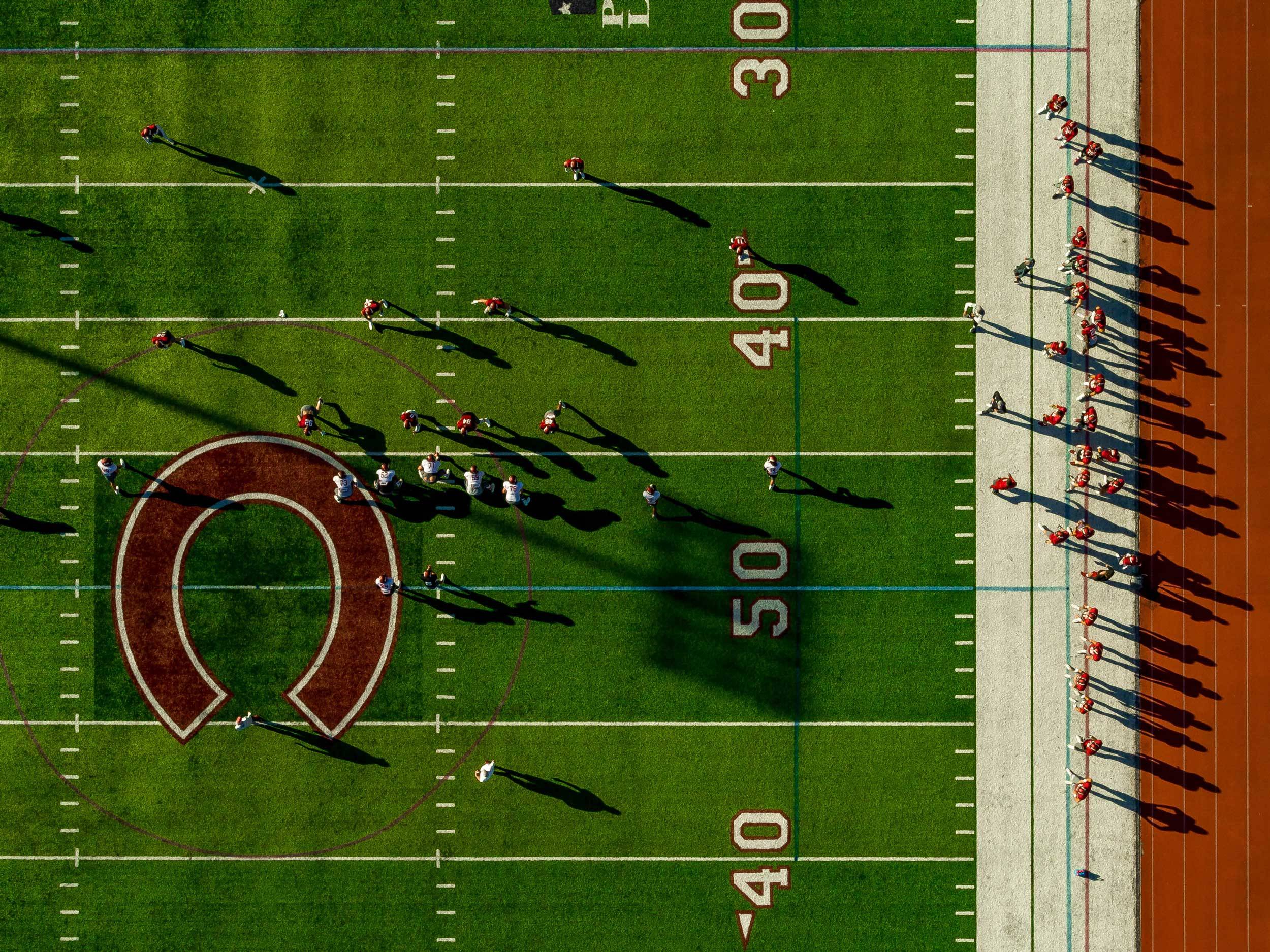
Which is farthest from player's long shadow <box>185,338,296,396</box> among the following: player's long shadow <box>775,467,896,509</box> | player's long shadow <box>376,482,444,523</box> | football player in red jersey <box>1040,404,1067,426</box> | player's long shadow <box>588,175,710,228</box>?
football player in red jersey <box>1040,404,1067,426</box>

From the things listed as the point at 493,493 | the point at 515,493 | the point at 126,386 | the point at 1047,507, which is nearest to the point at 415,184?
the point at 493,493

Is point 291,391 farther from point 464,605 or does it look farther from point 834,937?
point 834,937

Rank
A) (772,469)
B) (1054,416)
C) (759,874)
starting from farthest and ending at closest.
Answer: (759,874) → (1054,416) → (772,469)

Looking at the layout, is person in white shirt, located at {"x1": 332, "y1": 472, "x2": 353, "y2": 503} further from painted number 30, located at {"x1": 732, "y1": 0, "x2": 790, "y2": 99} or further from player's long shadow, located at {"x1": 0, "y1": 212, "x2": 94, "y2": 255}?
painted number 30, located at {"x1": 732, "y1": 0, "x2": 790, "y2": 99}

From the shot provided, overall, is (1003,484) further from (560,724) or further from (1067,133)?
(560,724)

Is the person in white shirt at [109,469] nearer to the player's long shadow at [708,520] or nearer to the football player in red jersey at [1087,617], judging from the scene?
the player's long shadow at [708,520]

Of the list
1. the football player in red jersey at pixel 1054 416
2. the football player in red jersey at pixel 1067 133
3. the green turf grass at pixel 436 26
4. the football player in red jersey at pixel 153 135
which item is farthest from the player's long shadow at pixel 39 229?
the football player in red jersey at pixel 1067 133
